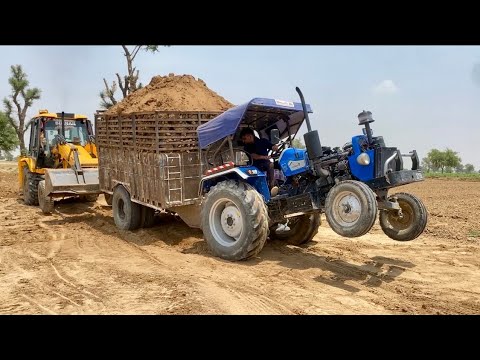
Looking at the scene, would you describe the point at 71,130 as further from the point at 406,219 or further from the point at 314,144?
the point at 406,219

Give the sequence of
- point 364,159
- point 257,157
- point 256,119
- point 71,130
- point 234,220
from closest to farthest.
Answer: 1. point 364,159
2. point 234,220
3. point 257,157
4. point 256,119
5. point 71,130

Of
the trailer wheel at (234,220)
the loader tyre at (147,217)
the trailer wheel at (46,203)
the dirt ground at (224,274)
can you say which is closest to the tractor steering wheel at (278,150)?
the trailer wheel at (234,220)

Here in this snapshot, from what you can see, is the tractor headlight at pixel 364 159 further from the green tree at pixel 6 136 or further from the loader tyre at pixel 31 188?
the green tree at pixel 6 136

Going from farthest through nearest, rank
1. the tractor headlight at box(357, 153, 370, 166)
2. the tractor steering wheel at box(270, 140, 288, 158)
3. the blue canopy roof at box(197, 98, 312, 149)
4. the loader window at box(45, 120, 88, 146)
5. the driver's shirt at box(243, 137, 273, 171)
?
the loader window at box(45, 120, 88, 146)
the tractor steering wheel at box(270, 140, 288, 158)
the driver's shirt at box(243, 137, 273, 171)
the blue canopy roof at box(197, 98, 312, 149)
the tractor headlight at box(357, 153, 370, 166)

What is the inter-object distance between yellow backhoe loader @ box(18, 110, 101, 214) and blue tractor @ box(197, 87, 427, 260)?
15.5 ft

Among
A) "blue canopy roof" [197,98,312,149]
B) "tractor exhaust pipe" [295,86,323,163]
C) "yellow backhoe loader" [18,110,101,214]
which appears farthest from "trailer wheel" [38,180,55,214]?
"tractor exhaust pipe" [295,86,323,163]

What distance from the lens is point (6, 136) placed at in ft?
112

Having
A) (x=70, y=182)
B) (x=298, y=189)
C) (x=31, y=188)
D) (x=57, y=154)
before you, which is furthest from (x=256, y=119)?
(x=31, y=188)

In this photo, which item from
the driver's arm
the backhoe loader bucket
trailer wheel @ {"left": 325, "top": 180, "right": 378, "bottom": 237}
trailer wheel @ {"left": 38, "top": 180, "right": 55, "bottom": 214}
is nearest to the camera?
trailer wheel @ {"left": 325, "top": 180, "right": 378, "bottom": 237}

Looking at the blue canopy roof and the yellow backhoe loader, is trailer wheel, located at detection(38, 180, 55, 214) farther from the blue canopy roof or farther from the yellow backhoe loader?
the blue canopy roof

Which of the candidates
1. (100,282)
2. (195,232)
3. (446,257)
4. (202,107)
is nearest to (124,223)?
(195,232)

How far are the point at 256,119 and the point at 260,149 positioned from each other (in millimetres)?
561

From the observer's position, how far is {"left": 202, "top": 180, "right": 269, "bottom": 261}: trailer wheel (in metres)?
5.88

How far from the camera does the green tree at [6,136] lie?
1335 inches
